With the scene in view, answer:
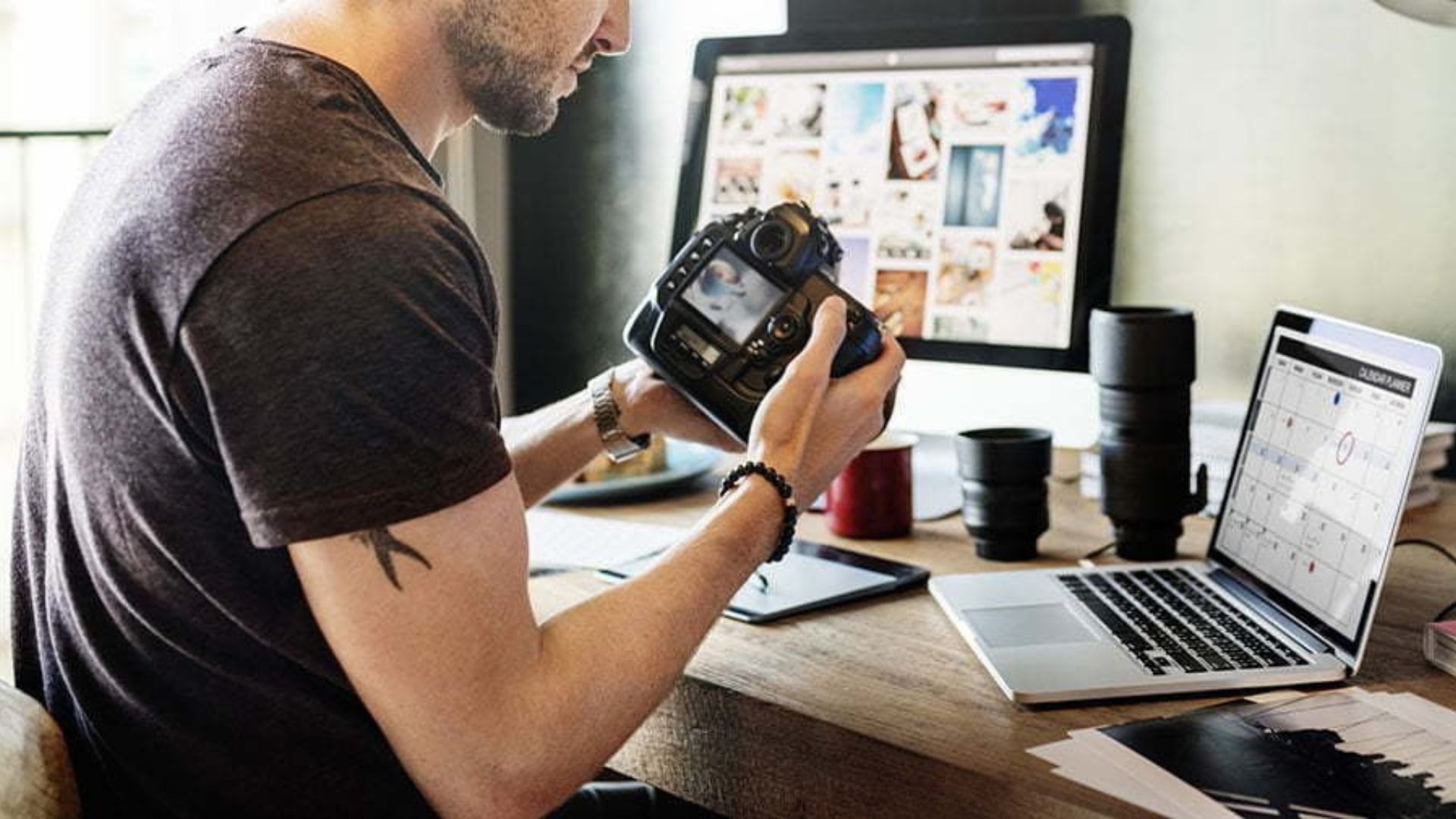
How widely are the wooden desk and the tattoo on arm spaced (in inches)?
12.4

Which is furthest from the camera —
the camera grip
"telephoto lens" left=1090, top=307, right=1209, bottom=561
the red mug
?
the red mug

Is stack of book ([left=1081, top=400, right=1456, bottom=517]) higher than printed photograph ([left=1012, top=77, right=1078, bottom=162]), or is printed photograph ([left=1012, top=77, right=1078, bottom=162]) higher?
printed photograph ([left=1012, top=77, right=1078, bottom=162])

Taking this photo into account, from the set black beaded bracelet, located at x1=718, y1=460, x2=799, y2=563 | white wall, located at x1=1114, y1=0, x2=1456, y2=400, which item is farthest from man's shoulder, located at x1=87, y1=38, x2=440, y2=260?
white wall, located at x1=1114, y1=0, x2=1456, y2=400

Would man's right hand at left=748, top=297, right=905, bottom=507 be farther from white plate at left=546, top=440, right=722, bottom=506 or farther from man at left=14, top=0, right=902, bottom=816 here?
white plate at left=546, top=440, right=722, bottom=506

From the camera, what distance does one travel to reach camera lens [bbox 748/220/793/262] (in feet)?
4.05

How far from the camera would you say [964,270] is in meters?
1.57

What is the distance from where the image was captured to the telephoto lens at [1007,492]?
1365 millimetres

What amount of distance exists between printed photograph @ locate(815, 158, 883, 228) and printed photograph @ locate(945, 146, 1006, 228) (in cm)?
7

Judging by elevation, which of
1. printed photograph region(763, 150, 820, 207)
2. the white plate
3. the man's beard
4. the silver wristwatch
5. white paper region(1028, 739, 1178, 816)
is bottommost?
the white plate

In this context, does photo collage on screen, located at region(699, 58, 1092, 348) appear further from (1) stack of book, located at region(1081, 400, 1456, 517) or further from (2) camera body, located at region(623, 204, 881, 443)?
(2) camera body, located at region(623, 204, 881, 443)

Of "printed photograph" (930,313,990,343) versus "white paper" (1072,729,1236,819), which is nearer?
"white paper" (1072,729,1236,819)

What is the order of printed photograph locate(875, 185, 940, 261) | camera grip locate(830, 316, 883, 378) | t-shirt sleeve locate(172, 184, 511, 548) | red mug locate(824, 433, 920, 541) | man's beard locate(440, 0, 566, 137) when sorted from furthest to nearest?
printed photograph locate(875, 185, 940, 261) → red mug locate(824, 433, 920, 541) → camera grip locate(830, 316, 883, 378) → man's beard locate(440, 0, 566, 137) → t-shirt sleeve locate(172, 184, 511, 548)

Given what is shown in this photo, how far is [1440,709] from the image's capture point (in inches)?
39.2

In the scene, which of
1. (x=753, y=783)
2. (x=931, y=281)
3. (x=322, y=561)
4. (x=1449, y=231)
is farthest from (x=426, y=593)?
(x=1449, y=231)
